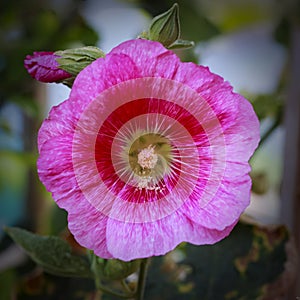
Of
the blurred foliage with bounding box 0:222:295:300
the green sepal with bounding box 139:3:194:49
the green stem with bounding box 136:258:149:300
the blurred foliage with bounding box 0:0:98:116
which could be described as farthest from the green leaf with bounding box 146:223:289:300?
the blurred foliage with bounding box 0:0:98:116

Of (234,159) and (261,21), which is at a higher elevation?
(261,21)

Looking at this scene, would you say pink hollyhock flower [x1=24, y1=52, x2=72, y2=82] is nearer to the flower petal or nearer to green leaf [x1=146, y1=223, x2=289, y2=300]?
the flower petal

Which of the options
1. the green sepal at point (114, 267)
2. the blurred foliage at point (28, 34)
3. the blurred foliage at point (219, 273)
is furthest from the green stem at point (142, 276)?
the blurred foliage at point (28, 34)

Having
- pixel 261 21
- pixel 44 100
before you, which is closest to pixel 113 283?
pixel 44 100

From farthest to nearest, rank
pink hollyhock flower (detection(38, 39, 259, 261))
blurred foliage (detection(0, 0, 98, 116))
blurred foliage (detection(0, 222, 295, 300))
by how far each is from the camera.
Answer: blurred foliage (detection(0, 0, 98, 116)) < blurred foliage (detection(0, 222, 295, 300)) < pink hollyhock flower (detection(38, 39, 259, 261))

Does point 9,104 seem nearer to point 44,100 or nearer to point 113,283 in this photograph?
point 44,100

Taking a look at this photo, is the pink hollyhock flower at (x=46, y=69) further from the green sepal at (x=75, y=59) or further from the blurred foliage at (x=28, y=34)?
the blurred foliage at (x=28, y=34)
